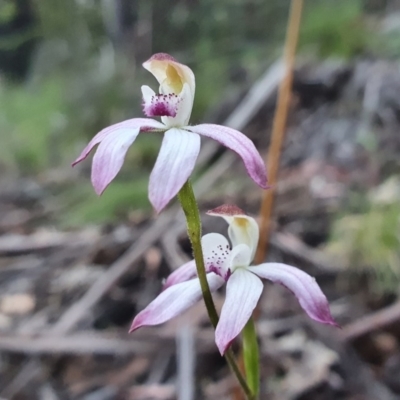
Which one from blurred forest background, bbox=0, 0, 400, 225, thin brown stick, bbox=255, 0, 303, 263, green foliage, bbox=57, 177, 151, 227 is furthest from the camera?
blurred forest background, bbox=0, 0, 400, 225

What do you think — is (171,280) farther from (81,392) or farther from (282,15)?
(282,15)

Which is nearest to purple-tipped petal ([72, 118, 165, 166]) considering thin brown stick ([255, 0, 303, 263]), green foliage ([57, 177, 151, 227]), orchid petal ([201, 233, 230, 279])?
orchid petal ([201, 233, 230, 279])

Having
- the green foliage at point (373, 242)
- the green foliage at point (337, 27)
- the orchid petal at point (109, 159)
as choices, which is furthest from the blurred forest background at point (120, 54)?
the orchid petal at point (109, 159)

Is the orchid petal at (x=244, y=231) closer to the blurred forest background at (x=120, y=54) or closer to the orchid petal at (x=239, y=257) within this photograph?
the orchid petal at (x=239, y=257)

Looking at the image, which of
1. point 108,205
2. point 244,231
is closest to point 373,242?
point 244,231

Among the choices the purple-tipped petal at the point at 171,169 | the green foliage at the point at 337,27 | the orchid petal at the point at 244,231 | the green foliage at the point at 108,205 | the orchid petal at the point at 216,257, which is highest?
the purple-tipped petal at the point at 171,169

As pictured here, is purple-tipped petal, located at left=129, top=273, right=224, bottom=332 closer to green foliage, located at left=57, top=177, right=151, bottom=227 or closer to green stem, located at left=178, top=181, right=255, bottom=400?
green stem, located at left=178, top=181, right=255, bottom=400
